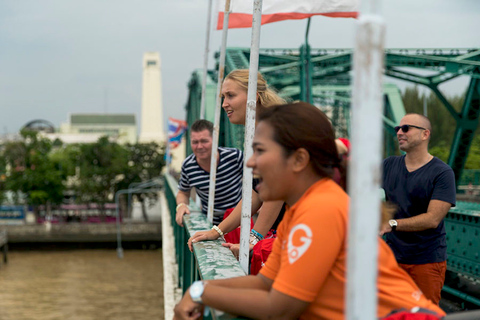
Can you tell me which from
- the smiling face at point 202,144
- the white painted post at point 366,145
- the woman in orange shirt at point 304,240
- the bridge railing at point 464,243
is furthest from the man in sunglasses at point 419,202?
the white painted post at point 366,145

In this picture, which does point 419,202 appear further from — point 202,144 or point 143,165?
point 143,165

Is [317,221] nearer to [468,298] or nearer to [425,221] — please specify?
[425,221]

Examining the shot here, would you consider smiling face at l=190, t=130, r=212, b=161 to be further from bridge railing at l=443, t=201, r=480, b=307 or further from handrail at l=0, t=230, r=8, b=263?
handrail at l=0, t=230, r=8, b=263

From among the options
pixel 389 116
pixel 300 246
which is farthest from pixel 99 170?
pixel 300 246

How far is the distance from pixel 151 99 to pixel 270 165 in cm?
8740

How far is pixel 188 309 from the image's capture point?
6.73ft

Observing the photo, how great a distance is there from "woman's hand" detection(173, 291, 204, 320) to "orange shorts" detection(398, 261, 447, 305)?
2.11m

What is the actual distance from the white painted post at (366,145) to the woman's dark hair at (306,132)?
570mm

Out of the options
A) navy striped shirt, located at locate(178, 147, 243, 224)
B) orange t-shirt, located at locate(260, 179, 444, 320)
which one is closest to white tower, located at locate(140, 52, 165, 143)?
navy striped shirt, located at locate(178, 147, 243, 224)

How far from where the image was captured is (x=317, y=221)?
1.76 metres

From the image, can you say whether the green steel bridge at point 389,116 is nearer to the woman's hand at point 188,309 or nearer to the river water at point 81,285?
the woman's hand at point 188,309

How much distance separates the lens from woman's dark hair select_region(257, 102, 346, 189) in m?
1.89

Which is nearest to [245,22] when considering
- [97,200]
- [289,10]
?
[289,10]

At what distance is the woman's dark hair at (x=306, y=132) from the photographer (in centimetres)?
189
